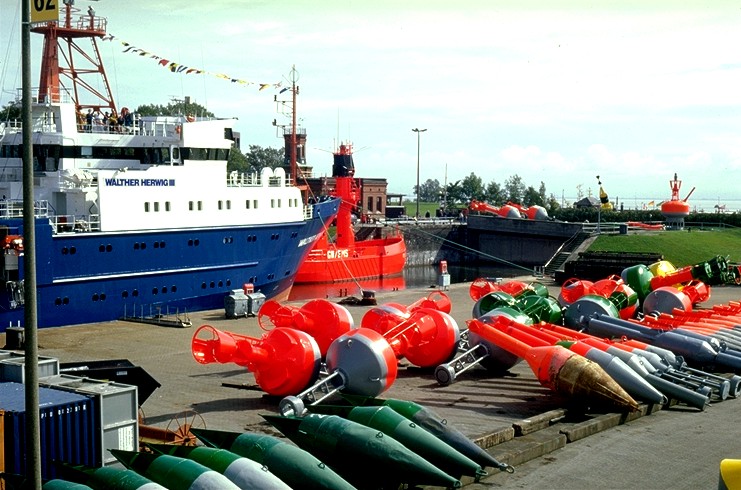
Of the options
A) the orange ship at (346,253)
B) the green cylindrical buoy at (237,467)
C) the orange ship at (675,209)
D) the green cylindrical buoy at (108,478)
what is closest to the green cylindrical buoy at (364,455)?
the green cylindrical buoy at (237,467)

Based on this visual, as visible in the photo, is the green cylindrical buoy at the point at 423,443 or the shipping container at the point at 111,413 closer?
the shipping container at the point at 111,413

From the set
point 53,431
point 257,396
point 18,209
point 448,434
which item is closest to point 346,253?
point 18,209

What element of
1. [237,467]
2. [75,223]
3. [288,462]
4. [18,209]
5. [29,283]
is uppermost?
[18,209]

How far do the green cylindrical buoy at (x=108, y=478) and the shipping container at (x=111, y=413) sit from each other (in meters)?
0.91

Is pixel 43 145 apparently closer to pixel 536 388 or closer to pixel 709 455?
pixel 536 388

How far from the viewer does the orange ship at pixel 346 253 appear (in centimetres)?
5528

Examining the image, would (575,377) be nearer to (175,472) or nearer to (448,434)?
→ (448,434)

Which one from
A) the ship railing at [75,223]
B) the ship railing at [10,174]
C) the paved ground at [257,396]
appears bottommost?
the paved ground at [257,396]

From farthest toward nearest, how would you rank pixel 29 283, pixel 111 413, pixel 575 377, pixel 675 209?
pixel 675 209
pixel 575 377
pixel 111 413
pixel 29 283

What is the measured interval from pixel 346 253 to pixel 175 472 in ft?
156

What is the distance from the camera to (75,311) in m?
30.4


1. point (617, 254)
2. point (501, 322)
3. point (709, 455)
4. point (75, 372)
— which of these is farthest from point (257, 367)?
point (617, 254)

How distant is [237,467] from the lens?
11.2 metres

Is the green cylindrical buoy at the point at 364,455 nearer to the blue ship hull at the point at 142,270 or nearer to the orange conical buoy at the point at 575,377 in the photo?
the orange conical buoy at the point at 575,377
